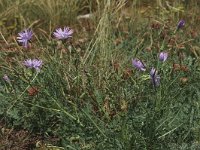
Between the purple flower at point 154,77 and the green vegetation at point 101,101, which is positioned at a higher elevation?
the purple flower at point 154,77

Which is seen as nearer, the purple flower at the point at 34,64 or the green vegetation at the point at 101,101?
the green vegetation at the point at 101,101

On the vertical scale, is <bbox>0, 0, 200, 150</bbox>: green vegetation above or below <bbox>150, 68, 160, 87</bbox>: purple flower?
below

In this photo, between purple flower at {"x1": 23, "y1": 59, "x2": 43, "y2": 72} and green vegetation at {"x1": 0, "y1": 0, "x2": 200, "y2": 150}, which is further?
purple flower at {"x1": 23, "y1": 59, "x2": 43, "y2": 72}

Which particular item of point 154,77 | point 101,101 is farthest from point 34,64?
point 154,77

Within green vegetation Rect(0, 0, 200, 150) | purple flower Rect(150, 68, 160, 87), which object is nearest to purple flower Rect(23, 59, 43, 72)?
green vegetation Rect(0, 0, 200, 150)

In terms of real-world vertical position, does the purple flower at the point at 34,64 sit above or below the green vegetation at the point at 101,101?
above

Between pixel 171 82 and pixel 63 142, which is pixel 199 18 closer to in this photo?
pixel 171 82

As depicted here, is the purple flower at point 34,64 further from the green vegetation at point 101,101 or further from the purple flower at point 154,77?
the purple flower at point 154,77

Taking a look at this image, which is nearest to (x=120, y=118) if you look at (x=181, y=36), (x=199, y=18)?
(x=181, y=36)

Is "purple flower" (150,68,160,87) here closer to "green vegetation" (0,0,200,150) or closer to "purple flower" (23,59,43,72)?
"green vegetation" (0,0,200,150)

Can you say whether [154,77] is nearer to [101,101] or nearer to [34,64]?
[101,101]

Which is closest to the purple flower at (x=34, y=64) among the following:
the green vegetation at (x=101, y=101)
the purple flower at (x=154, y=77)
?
the green vegetation at (x=101, y=101)
